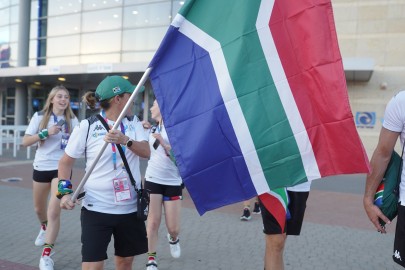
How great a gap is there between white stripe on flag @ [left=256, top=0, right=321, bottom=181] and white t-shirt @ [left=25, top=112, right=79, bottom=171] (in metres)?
2.86

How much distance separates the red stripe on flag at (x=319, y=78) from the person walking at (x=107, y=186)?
125cm

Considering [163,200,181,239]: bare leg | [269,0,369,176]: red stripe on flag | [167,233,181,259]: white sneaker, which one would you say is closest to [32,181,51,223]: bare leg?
[163,200,181,239]: bare leg

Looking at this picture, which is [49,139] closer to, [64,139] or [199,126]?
[64,139]

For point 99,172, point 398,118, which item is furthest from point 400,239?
point 99,172

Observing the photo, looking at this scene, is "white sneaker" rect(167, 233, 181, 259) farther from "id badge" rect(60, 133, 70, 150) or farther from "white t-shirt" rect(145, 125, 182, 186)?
"id badge" rect(60, 133, 70, 150)

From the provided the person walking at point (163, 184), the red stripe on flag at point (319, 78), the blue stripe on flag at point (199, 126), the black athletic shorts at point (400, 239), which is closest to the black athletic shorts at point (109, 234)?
the blue stripe on flag at point (199, 126)

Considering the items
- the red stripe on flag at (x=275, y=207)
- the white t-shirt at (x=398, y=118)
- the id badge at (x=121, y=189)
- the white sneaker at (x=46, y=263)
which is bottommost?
the white sneaker at (x=46, y=263)

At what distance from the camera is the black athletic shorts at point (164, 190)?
471 centimetres

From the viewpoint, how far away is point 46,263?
14.3 ft

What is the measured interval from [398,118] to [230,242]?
358 centimetres

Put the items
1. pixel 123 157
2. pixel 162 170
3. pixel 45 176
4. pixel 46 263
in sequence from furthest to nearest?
pixel 45 176 → pixel 162 170 → pixel 46 263 → pixel 123 157

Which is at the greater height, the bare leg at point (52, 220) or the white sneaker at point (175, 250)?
the bare leg at point (52, 220)

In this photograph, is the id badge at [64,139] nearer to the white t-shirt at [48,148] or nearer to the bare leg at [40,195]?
the white t-shirt at [48,148]

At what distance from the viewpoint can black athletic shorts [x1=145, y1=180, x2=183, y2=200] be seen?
4.71 metres
